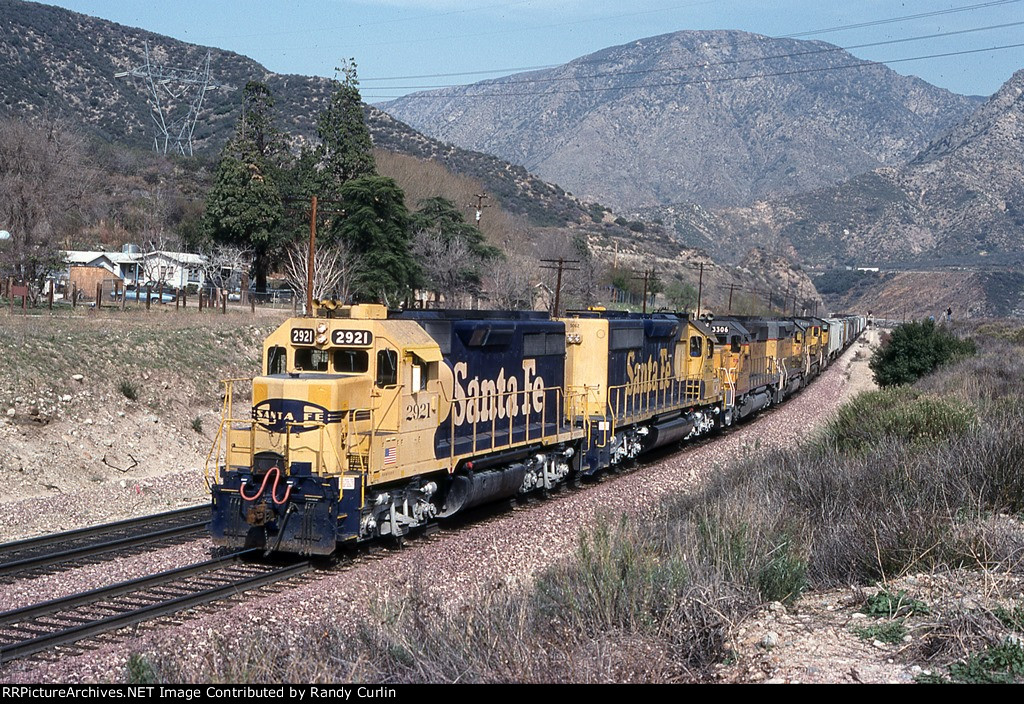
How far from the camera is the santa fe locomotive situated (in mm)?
12078

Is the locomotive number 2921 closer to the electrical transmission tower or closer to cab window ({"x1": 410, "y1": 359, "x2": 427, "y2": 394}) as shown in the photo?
cab window ({"x1": 410, "y1": 359, "x2": 427, "y2": 394})

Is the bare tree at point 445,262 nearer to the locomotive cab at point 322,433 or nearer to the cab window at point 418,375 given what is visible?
the cab window at point 418,375

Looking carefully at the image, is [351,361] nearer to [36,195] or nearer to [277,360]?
[277,360]

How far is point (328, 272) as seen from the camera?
1612 inches

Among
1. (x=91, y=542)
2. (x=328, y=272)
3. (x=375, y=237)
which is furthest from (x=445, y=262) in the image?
(x=91, y=542)

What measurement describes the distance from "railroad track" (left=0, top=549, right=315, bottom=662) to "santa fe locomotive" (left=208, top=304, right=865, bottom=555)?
1.33 feet

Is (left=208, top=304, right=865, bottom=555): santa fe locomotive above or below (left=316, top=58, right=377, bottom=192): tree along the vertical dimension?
below

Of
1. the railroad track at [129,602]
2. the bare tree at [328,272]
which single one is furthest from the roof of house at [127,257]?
the railroad track at [129,602]

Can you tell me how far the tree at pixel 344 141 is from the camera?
55.4 m

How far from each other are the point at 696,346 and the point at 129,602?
1795cm

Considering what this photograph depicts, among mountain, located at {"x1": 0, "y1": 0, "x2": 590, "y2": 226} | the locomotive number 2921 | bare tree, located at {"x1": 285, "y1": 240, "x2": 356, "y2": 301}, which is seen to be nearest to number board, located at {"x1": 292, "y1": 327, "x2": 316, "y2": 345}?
the locomotive number 2921

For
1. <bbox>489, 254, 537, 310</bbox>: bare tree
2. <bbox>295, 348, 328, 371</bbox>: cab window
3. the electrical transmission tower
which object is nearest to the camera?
<bbox>295, 348, 328, 371</bbox>: cab window

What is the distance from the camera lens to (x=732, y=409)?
29000 mm

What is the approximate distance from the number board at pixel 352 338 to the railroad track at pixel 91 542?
429 cm
